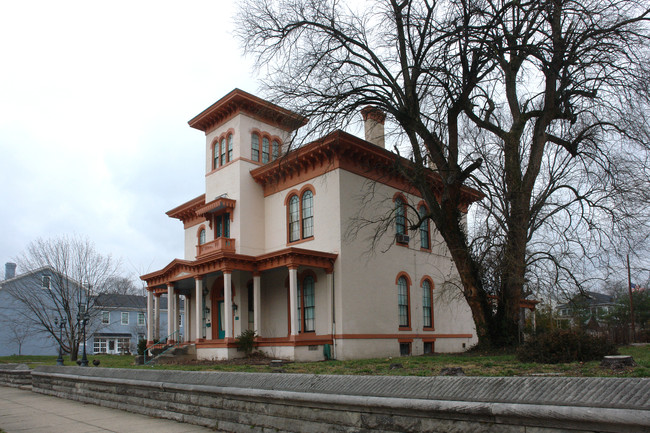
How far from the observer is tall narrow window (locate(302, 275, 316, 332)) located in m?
22.4

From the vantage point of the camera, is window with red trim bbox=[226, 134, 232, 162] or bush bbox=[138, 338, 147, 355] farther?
bush bbox=[138, 338, 147, 355]

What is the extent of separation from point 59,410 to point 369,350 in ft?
41.4

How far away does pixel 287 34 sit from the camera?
57.4 feet

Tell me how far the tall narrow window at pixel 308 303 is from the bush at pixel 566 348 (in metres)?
12.1

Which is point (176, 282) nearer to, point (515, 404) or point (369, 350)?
point (369, 350)

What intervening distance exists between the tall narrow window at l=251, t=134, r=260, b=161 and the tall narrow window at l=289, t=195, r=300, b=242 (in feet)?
11.1

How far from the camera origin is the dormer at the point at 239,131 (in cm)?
2536

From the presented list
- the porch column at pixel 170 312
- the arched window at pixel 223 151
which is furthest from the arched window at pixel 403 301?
the porch column at pixel 170 312

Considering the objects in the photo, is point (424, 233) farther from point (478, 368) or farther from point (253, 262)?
point (478, 368)

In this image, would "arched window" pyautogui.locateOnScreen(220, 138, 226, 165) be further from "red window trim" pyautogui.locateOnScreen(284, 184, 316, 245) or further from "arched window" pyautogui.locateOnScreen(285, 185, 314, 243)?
"arched window" pyautogui.locateOnScreen(285, 185, 314, 243)

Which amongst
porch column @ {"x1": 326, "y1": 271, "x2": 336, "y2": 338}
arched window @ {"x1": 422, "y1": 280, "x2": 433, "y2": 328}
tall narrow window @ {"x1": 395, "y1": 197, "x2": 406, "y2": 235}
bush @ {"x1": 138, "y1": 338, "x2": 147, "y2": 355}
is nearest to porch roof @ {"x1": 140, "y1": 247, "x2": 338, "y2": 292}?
porch column @ {"x1": 326, "y1": 271, "x2": 336, "y2": 338}

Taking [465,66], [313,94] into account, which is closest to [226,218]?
[313,94]

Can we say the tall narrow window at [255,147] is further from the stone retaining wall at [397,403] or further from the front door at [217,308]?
the stone retaining wall at [397,403]

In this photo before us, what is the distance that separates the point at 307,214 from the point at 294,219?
95cm
